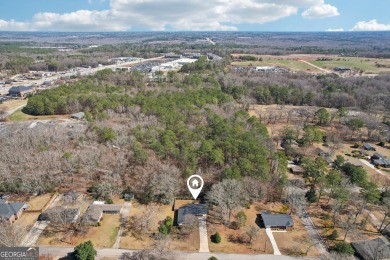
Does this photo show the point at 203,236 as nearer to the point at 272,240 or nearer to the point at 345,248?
the point at 272,240

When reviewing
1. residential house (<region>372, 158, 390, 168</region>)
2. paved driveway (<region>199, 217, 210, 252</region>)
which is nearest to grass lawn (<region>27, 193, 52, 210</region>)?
paved driveway (<region>199, 217, 210, 252</region>)

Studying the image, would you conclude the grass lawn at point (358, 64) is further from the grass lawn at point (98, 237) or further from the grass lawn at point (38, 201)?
the grass lawn at point (38, 201)

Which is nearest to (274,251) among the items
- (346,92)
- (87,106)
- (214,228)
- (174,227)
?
(214,228)

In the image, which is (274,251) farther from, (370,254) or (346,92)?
(346,92)

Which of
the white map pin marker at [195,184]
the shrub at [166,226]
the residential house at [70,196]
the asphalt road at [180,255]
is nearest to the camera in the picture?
the asphalt road at [180,255]

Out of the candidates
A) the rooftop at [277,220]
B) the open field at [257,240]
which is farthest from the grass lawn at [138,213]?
the rooftop at [277,220]

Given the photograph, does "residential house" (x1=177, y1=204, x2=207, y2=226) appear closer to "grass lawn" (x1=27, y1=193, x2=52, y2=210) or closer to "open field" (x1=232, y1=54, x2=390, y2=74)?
"grass lawn" (x1=27, y1=193, x2=52, y2=210)
